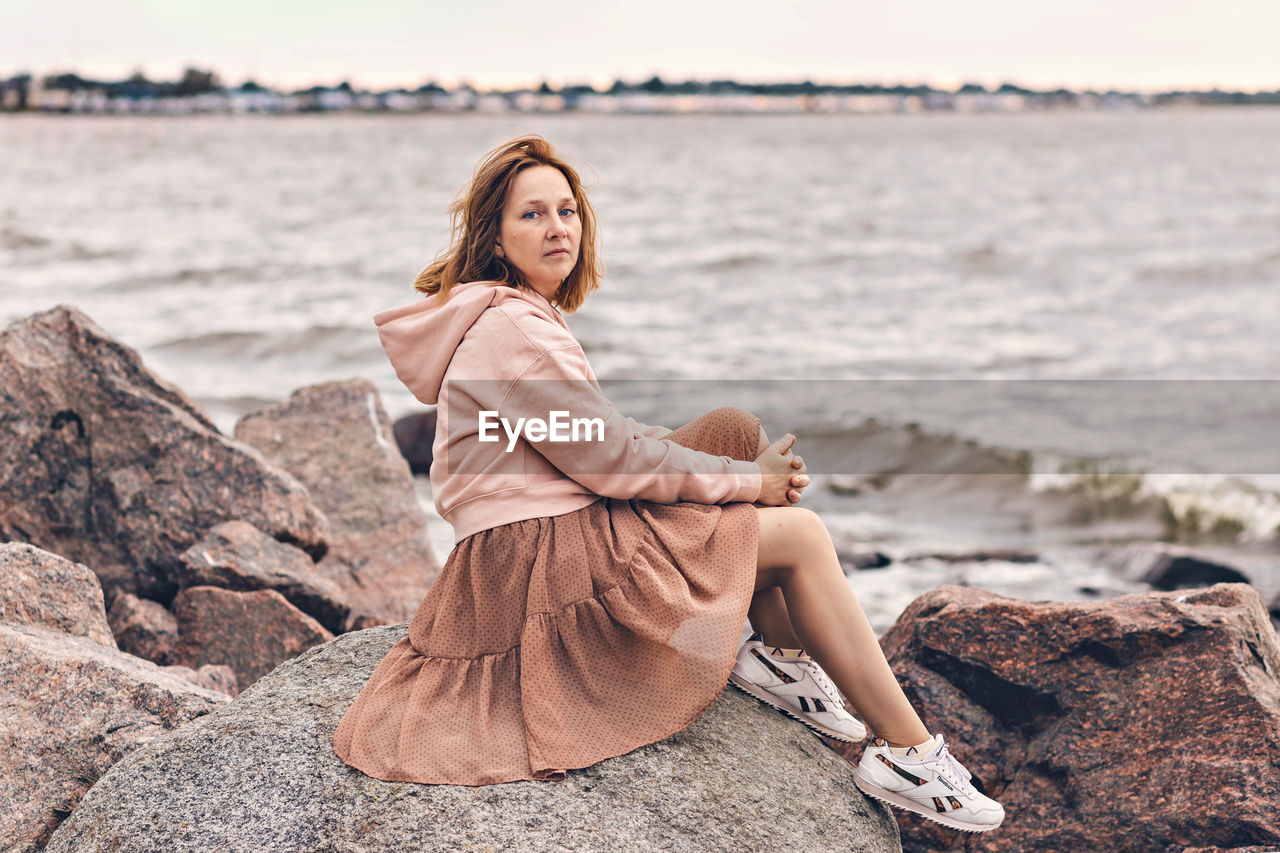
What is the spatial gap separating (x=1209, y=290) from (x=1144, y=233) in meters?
7.30

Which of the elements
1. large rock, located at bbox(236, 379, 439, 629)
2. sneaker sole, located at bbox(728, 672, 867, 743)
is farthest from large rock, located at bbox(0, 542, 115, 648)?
sneaker sole, located at bbox(728, 672, 867, 743)

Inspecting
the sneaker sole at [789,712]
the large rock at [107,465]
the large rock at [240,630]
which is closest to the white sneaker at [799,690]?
the sneaker sole at [789,712]

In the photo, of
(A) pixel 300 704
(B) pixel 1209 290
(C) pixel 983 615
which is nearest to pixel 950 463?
(C) pixel 983 615

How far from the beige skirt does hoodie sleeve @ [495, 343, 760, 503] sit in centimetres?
11

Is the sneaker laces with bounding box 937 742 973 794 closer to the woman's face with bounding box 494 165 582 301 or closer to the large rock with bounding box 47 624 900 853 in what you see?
the large rock with bounding box 47 624 900 853

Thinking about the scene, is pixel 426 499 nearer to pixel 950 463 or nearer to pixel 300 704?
pixel 950 463

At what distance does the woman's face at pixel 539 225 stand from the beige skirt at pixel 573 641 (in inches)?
28.2

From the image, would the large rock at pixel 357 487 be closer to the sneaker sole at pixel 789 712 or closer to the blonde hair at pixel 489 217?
the sneaker sole at pixel 789 712

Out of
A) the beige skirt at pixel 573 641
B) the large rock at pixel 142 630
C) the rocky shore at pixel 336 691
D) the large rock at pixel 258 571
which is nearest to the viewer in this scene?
the rocky shore at pixel 336 691

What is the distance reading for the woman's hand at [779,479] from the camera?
3.24 metres

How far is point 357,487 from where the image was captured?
6.25 metres

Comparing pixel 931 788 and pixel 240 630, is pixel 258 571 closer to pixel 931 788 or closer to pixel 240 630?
pixel 240 630

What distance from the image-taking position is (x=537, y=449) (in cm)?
302

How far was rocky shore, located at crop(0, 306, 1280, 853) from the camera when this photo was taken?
2805 millimetres
